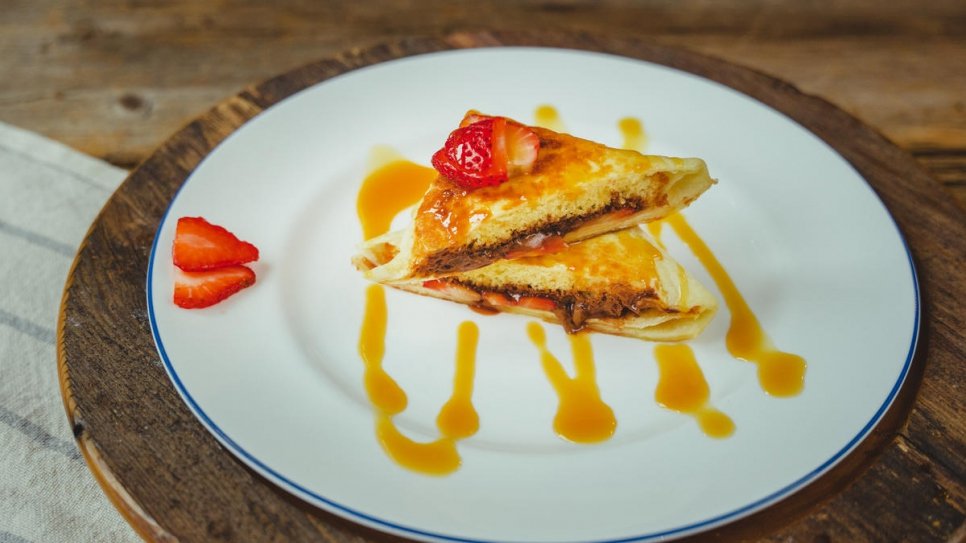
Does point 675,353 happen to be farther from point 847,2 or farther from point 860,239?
point 847,2

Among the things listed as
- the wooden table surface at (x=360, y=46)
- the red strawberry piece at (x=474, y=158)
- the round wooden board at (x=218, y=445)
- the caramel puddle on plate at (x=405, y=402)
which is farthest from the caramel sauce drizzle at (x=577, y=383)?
the wooden table surface at (x=360, y=46)

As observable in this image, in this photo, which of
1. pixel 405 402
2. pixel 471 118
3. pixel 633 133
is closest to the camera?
pixel 405 402

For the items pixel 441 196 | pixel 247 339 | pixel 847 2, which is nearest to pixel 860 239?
pixel 441 196

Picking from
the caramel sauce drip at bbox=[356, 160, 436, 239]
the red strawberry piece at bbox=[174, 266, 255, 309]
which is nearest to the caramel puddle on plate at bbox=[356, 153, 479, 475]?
the caramel sauce drip at bbox=[356, 160, 436, 239]

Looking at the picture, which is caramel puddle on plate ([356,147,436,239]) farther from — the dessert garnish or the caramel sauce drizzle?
the dessert garnish

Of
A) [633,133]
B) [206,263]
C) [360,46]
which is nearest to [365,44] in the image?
[360,46]

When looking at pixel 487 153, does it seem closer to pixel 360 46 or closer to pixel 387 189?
pixel 387 189
